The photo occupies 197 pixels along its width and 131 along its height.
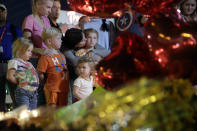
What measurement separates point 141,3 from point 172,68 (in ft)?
0.91

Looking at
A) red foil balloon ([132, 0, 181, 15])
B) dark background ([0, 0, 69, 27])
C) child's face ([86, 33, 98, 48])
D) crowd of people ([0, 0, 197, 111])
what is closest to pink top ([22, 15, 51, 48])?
crowd of people ([0, 0, 197, 111])

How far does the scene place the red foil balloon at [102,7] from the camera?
3.23 ft

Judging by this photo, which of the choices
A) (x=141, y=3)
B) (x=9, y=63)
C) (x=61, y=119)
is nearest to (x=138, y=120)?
(x=61, y=119)

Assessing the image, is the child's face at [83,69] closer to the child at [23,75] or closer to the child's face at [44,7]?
the child at [23,75]

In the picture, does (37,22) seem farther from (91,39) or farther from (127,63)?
(127,63)

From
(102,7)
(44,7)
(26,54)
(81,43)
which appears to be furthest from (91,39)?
(102,7)

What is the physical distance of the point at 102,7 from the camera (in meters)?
1.02

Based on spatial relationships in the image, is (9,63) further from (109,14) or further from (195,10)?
(195,10)

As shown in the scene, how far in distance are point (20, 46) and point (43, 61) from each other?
22 cm

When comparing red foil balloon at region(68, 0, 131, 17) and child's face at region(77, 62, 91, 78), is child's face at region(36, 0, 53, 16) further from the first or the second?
red foil balloon at region(68, 0, 131, 17)

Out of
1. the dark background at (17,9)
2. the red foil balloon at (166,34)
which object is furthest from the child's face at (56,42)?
the red foil balloon at (166,34)

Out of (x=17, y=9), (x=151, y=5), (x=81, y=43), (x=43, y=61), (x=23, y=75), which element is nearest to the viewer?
(x=151, y=5)

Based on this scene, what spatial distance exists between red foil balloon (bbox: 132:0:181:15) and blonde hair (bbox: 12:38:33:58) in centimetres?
143

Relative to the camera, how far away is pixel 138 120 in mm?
623
